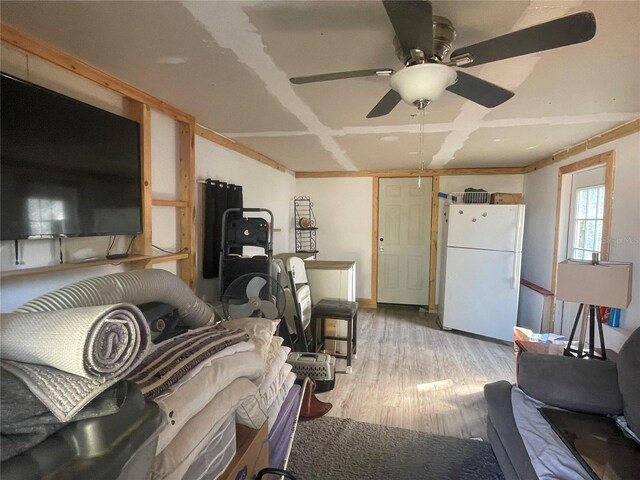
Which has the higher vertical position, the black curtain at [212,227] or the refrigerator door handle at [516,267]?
the black curtain at [212,227]

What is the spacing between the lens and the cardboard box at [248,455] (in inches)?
33.9

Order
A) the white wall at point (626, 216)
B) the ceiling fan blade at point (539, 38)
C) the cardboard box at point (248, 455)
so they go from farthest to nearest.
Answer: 1. the white wall at point (626, 216)
2. the ceiling fan blade at point (539, 38)
3. the cardboard box at point (248, 455)

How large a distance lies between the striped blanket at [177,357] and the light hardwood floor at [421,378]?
1.61 metres

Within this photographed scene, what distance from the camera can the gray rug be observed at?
1.75m

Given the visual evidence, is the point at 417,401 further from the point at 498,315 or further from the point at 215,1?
the point at 215,1

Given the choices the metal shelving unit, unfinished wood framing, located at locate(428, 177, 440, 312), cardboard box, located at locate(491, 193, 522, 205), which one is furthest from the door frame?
cardboard box, located at locate(491, 193, 522, 205)

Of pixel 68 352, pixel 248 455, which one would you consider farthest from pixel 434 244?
pixel 68 352

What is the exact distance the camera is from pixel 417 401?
97.0 inches

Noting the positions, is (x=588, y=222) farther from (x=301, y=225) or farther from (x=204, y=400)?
(x=204, y=400)

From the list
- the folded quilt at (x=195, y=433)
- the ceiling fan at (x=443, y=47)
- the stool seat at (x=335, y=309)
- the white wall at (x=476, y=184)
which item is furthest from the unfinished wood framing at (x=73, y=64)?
the white wall at (x=476, y=184)

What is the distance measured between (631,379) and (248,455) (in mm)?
1764

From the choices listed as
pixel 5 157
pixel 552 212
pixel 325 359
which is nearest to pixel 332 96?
pixel 5 157

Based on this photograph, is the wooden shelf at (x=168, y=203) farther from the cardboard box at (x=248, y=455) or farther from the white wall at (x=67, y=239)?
the cardboard box at (x=248, y=455)

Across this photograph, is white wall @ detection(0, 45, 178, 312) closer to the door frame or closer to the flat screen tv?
the flat screen tv
